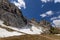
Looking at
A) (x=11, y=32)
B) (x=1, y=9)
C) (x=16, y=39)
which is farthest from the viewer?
(x=1, y=9)

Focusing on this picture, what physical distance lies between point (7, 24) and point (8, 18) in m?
8.02

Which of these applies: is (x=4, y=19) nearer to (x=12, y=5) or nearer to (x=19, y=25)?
(x=19, y=25)

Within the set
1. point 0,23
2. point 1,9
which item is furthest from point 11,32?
point 1,9

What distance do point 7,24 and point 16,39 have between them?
32431mm

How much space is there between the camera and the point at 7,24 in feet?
322

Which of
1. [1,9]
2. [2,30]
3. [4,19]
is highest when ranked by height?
[1,9]

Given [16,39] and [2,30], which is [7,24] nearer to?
Result: [2,30]

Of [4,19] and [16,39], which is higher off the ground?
[4,19]

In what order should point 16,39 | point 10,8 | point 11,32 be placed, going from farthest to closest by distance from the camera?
point 10,8, point 11,32, point 16,39

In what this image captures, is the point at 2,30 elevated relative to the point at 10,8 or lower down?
lower down

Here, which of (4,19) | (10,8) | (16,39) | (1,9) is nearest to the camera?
(16,39)

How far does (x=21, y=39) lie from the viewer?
6788 centimetres

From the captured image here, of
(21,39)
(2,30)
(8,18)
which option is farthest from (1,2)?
(21,39)

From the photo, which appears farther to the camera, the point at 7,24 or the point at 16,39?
the point at 7,24
